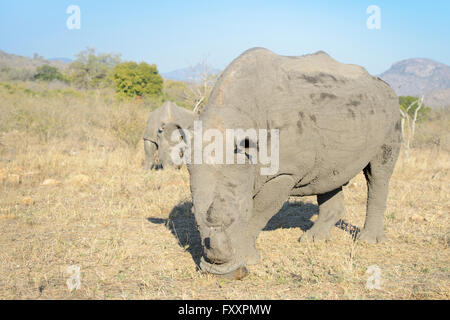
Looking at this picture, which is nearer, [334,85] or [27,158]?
[334,85]

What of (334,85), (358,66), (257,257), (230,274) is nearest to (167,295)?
(230,274)

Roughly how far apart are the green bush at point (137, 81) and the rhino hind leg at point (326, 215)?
22.7 metres

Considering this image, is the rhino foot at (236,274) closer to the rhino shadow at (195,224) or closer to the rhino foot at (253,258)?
the rhino foot at (253,258)

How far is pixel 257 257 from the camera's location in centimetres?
447

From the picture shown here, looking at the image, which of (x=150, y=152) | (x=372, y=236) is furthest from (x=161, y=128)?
(x=372, y=236)

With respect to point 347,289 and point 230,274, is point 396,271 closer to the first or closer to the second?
point 347,289

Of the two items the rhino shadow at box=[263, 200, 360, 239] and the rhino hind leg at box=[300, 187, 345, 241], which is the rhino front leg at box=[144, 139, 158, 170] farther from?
the rhino hind leg at box=[300, 187, 345, 241]

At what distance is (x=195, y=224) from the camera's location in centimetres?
614

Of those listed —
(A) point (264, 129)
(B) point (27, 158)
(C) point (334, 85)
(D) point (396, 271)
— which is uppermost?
(C) point (334, 85)

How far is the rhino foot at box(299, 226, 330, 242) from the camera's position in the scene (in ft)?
18.2

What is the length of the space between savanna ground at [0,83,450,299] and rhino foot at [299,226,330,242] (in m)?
0.14

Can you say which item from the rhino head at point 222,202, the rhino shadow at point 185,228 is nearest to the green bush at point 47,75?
the rhino shadow at point 185,228

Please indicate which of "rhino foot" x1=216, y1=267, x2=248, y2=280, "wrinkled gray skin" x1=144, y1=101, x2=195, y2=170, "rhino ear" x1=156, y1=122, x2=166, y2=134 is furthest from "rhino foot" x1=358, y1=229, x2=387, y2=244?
"rhino ear" x1=156, y1=122, x2=166, y2=134
